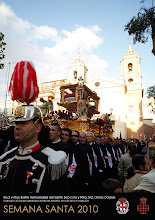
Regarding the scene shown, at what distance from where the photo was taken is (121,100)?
1257 inches

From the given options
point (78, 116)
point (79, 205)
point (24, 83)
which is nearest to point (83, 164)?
point (24, 83)

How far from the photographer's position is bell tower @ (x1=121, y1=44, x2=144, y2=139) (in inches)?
1241

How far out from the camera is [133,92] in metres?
33.8

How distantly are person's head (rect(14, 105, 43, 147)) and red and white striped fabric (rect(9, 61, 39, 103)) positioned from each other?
1.54ft

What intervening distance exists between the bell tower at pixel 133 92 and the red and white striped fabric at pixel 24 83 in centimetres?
2985

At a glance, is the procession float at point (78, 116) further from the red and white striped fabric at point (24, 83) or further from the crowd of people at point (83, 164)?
the red and white striped fabric at point (24, 83)

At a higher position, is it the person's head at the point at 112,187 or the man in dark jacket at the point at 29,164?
the man in dark jacket at the point at 29,164

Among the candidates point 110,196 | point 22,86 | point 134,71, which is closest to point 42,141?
point 22,86

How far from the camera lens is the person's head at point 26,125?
1.85 m

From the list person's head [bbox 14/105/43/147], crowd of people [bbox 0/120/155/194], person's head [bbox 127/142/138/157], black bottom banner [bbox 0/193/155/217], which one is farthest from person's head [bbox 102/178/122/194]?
person's head [bbox 127/142/138/157]

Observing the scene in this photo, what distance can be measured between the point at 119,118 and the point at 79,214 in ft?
101

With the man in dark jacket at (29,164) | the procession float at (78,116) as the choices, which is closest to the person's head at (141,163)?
the man in dark jacket at (29,164)

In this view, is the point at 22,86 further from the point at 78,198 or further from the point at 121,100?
the point at 121,100

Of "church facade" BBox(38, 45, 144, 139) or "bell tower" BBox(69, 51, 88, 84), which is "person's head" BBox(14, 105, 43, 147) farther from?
"bell tower" BBox(69, 51, 88, 84)
